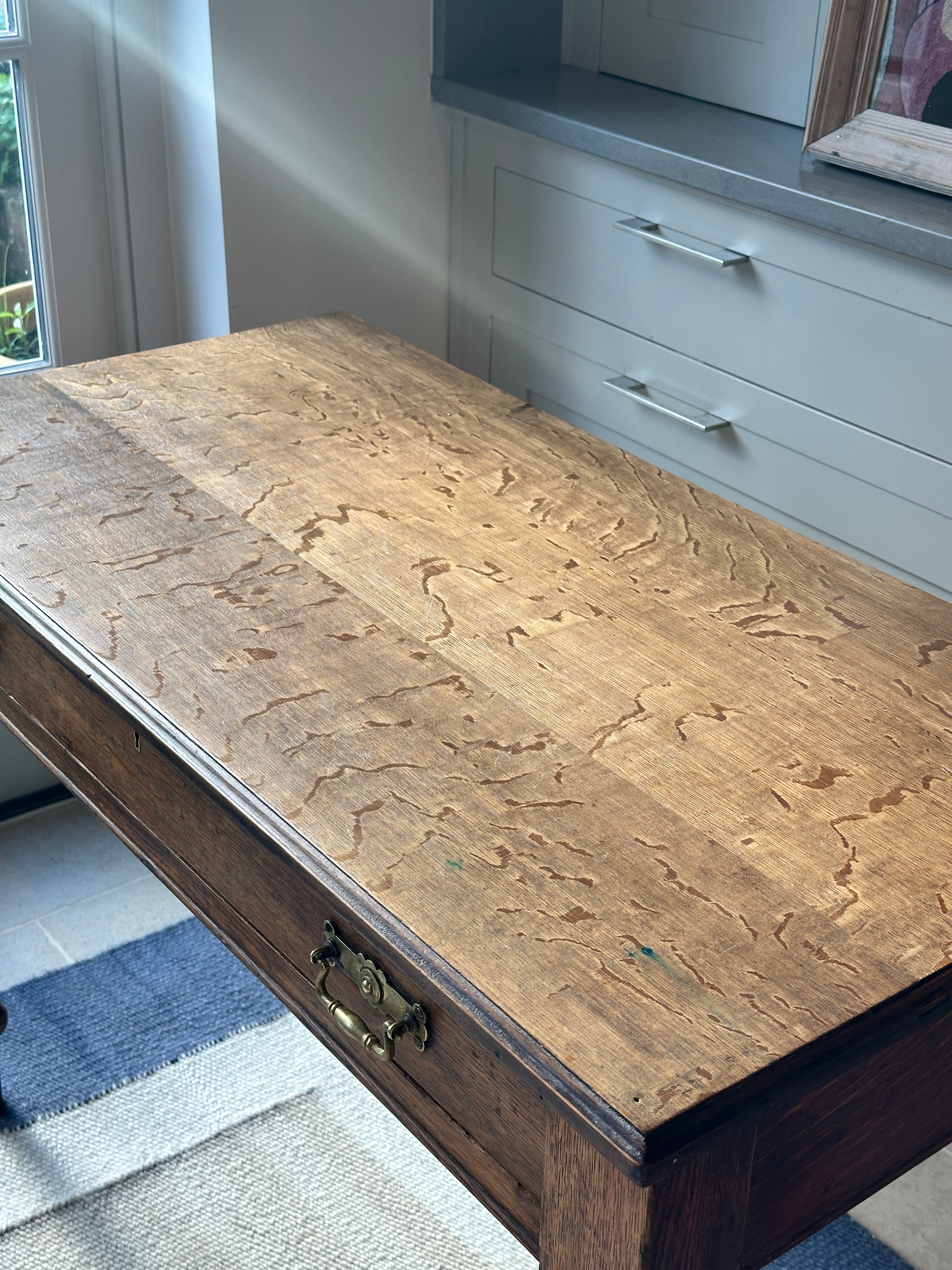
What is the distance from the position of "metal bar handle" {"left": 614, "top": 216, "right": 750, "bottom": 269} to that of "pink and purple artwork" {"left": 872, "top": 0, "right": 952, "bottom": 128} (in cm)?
27

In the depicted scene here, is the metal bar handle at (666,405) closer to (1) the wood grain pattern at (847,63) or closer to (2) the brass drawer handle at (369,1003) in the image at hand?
(1) the wood grain pattern at (847,63)

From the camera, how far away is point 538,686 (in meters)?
1.01

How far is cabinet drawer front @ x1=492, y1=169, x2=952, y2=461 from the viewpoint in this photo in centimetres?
160

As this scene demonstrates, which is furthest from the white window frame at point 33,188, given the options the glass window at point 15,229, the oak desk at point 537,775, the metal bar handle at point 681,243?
the metal bar handle at point 681,243

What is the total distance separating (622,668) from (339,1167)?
887mm

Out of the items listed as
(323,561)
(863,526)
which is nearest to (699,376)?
(863,526)


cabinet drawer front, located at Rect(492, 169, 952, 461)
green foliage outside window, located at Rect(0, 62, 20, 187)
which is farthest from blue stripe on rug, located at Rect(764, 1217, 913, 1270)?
green foliage outside window, located at Rect(0, 62, 20, 187)

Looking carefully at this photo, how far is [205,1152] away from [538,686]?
3.08 feet

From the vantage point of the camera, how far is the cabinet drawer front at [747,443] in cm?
167

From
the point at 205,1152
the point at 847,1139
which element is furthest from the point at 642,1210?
the point at 205,1152

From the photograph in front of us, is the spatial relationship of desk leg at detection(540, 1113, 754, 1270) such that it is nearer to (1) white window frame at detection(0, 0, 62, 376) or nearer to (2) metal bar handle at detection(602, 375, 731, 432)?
(2) metal bar handle at detection(602, 375, 731, 432)

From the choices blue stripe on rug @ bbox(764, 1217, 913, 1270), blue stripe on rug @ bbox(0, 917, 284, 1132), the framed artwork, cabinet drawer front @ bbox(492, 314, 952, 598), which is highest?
the framed artwork

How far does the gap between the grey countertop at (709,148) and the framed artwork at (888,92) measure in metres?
0.03

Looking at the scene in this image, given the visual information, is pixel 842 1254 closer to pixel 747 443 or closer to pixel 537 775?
pixel 537 775
